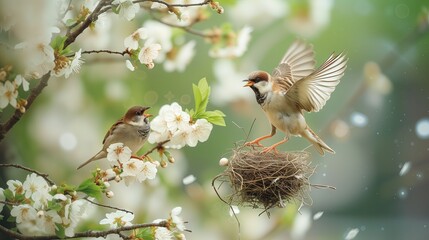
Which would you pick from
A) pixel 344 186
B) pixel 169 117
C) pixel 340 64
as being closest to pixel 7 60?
pixel 169 117

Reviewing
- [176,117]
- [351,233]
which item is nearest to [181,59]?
[176,117]

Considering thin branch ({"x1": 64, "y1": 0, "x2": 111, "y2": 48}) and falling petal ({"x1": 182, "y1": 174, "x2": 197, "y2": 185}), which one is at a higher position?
thin branch ({"x1": 64, "y1": 0, "x2": 111, "y2": 48})

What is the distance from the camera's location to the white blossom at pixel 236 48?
1452 mm

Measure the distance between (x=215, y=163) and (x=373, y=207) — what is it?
0.45m

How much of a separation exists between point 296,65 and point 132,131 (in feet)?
1.24

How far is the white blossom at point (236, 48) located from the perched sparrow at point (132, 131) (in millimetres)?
320

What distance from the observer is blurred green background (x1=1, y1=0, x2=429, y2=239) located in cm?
146

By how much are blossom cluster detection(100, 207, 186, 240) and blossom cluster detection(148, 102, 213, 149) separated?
0.40 feet

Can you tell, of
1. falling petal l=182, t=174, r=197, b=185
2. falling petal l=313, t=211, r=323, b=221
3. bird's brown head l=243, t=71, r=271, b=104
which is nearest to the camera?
bird's brown head l=243, t=71, r=271, b=104

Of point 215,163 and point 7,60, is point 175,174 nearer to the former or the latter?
point 215,163

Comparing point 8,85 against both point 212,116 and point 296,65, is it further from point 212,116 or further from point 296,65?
point 296,65

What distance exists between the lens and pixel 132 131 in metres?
1.23

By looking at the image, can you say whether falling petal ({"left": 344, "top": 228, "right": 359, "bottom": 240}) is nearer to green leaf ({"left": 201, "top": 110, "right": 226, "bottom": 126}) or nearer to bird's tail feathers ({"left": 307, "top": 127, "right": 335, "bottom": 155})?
bird's tail feathers ({"left": 307, "top": 127, "right": 335, "bottom": 155})

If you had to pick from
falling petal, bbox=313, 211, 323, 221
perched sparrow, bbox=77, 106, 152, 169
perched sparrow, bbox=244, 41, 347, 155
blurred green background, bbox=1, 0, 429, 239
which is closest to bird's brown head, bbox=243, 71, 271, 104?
perched sparrow, bbox=244, 41, 347, 155
